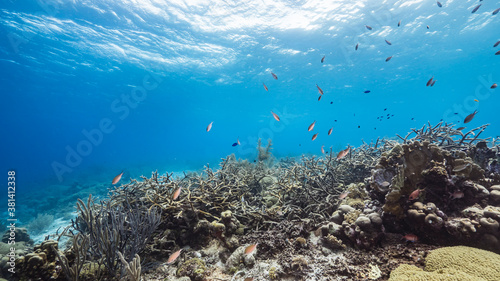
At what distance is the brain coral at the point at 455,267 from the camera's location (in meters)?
2.19

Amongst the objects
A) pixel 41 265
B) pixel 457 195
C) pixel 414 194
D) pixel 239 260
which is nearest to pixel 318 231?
pixel 239 260

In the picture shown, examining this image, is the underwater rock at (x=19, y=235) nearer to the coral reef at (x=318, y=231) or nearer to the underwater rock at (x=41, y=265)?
the coral reef at (x=318, y=231)

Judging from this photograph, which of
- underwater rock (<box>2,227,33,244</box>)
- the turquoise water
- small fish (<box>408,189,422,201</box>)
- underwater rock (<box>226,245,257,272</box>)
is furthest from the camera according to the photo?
the turquoise water

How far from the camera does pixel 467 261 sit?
241cm

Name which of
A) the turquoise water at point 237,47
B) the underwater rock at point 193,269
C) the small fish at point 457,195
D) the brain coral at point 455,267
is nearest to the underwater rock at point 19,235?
the underwater rock at point 193,269

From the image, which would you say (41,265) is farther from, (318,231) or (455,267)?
(455,267)

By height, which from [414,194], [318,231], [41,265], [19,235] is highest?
[19,235]

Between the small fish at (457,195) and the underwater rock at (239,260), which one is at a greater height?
the small fish at (457,195)

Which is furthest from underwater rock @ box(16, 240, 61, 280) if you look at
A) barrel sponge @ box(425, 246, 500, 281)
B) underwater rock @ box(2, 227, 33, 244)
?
underwater rock @ box(2, 227, 33, 244)

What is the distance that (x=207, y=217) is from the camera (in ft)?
16.1

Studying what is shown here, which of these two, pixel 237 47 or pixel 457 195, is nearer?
pixel 457 195

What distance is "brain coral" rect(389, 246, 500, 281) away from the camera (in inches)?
86.3

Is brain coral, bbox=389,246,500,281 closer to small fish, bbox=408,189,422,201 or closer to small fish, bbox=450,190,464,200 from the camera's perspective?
small fish, bbox=408,189,422,201

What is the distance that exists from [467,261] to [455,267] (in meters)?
0.19
